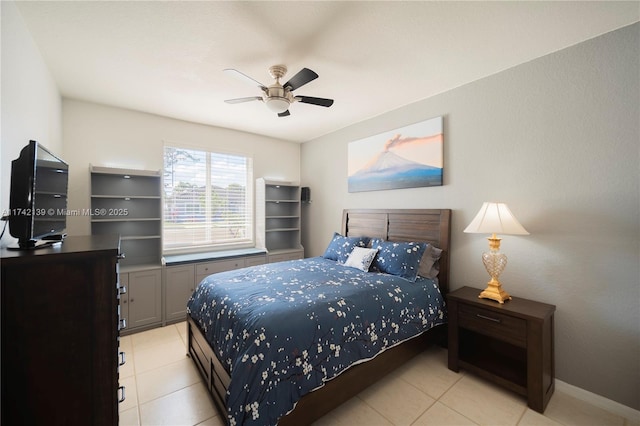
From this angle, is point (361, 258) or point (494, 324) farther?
point (361, 258)

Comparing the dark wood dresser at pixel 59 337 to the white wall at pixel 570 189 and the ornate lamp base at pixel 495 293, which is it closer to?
the ornate lamp base at pixel 495 293

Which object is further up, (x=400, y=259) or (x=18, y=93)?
(x=18, y=93)

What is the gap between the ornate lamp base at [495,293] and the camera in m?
2.23

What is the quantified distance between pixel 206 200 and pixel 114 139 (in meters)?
1.38

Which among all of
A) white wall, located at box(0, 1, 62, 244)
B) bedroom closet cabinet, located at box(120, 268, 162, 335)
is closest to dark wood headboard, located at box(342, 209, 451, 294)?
bedroom closet cabinet, located at box(120, 268, 162, 335)

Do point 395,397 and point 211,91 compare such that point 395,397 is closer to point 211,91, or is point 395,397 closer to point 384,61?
point 384,61

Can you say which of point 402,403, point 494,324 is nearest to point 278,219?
point 402,403

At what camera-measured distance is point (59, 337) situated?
1107mm

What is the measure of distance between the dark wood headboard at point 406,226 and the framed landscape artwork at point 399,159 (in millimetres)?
339

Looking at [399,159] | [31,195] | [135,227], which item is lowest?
[135,227]

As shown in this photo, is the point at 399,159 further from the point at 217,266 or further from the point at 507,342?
the point at 217,266

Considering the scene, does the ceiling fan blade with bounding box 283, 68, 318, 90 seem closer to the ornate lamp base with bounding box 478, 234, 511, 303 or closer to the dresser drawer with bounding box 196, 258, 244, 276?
the ornate lamp base with bounding box 478, 234, 511, 303

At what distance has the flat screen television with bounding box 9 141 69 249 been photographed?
1.23 m

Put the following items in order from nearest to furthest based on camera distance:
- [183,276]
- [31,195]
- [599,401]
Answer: [31,195] → [599,401] → [183,276]
